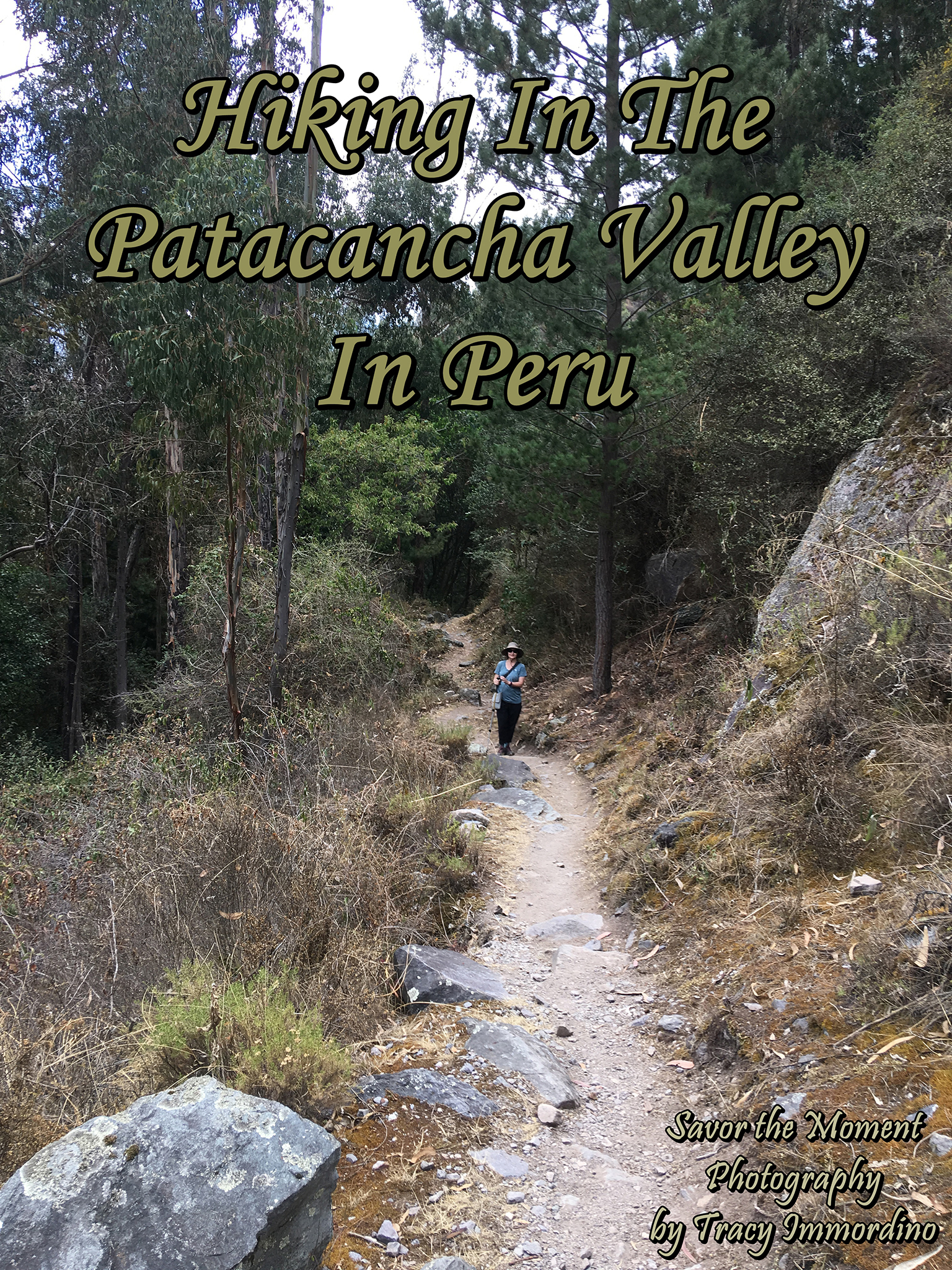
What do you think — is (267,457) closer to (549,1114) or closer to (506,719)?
(506,719)

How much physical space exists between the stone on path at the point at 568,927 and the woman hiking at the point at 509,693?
4.05 meters

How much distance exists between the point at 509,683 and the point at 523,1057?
611cm

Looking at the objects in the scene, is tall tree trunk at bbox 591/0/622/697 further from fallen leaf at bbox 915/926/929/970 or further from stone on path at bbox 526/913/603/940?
fallen leaf at bbox 915/926/929/970

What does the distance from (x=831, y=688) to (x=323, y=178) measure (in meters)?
19.7

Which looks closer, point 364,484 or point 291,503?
point 291,503

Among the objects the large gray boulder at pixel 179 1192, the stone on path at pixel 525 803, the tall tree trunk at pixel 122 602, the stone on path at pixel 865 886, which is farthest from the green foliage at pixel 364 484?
the large gray boulder at pixel 179 1192

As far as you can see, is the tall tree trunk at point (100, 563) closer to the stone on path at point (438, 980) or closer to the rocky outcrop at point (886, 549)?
the rocky outcrop at point (886, 549)

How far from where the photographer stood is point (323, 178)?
20219 millimetres

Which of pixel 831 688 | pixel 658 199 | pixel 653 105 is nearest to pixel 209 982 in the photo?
pixel 831 688

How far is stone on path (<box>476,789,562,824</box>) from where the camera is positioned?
27.7 feet

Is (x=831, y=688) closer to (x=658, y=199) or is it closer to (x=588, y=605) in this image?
(x=658, y=199)

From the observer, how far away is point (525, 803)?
344 inches

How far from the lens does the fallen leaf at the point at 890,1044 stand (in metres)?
3.22

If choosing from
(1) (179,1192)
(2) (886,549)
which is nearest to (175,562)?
Answer: (2) (886,549)
